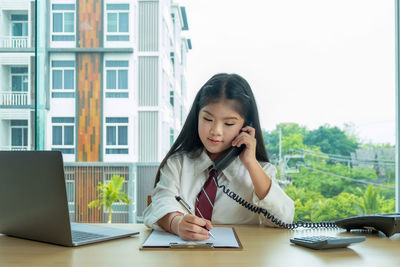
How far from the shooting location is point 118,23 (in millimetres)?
4180

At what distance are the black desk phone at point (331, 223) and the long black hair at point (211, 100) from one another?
77 millimetres

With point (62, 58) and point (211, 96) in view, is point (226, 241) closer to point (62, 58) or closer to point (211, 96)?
point (211, 96)

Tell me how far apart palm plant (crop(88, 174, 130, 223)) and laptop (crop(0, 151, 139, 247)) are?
309 cm

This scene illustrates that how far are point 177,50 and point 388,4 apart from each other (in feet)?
7.06

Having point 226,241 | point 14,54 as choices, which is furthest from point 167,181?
point 14,54

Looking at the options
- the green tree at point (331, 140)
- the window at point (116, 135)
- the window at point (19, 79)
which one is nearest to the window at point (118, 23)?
the window at point (116, 135)

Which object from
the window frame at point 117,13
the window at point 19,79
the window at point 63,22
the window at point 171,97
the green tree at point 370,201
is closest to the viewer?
the window at point 19,79

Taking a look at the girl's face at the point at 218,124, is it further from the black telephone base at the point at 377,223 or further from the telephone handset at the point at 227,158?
the black telephone base at the point at 377,223

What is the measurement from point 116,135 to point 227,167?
2.83m

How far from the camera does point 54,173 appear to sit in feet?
2.94

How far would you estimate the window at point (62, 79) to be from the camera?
4078 mm

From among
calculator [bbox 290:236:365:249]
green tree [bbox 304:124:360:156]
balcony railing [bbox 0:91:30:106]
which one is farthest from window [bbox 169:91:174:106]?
calculator [bbox 290:236:365:249]

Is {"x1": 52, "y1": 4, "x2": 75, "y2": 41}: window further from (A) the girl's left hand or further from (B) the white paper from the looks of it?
(B) the white paper

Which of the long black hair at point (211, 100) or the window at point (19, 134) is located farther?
the window at point (19, 134)
